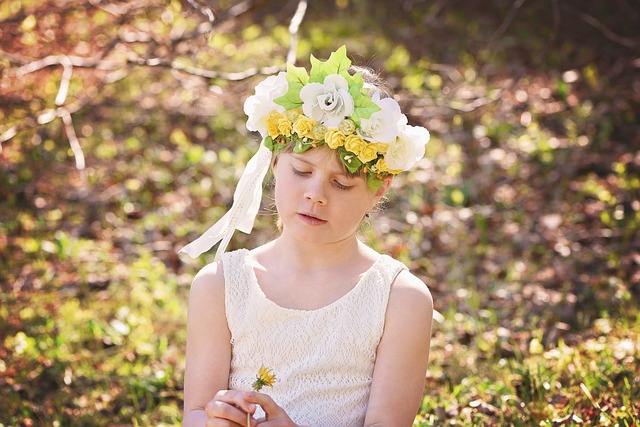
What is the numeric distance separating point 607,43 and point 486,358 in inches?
187

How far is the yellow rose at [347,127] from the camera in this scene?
2602 mm

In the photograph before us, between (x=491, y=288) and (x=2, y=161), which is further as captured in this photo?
(x=2, y=161)

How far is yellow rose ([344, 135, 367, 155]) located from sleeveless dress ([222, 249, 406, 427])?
399mm

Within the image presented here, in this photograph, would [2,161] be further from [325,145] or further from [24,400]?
[325,145]


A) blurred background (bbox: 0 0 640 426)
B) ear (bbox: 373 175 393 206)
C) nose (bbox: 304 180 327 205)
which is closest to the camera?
nose (bbox: 304 180 327 205)

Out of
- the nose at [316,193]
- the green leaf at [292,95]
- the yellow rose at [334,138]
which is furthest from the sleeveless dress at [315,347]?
the green leaf at [292,95]

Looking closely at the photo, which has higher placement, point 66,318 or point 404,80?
point 66,318

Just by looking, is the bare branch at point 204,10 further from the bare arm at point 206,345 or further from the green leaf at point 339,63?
the bare arm at point 206,345

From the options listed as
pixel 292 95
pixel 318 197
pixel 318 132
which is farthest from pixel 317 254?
pixel 292 95

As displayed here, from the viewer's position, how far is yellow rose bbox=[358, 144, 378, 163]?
2568 millimetres

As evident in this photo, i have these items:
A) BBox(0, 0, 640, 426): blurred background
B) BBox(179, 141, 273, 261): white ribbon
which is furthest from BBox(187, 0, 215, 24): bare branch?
BBox(179, 141, 273, 261): white ribbon

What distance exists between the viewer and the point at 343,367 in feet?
8.70

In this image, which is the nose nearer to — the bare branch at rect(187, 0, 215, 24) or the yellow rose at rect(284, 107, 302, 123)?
the yellow rose at rect(284, 107, 302, 123)

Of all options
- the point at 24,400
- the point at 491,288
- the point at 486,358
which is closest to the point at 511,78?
the point at 491,288
